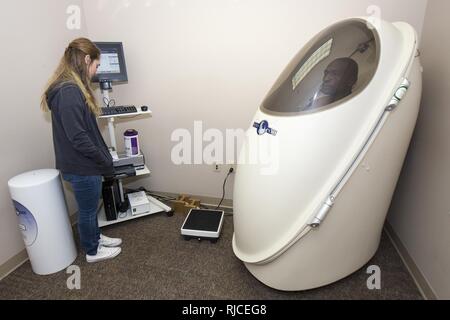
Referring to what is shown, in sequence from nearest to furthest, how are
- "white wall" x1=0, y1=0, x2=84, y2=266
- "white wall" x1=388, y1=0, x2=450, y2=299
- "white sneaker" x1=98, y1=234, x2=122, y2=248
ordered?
1. "white wall" x1=388, y1=0, x2=450, y2=299
2. "white wall" x1=0, y1=0, x2=84, y2=266
3. "white sneaker" x1=98, y1=234, x2=122, y2=248

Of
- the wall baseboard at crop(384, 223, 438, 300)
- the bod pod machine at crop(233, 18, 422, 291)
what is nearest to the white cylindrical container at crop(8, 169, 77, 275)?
the bod pod machine at crop(233, 18, 422, 291)

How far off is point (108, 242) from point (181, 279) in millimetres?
679

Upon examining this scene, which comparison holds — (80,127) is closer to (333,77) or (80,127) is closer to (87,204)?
(87,204)

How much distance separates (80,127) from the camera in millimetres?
1494

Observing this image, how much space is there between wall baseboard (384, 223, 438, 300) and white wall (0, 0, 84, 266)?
257 centimetres

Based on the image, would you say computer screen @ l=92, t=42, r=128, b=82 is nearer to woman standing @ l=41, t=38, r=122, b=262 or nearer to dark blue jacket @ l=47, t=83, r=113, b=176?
woman standing @ l=41, t=38, r=122, b=262

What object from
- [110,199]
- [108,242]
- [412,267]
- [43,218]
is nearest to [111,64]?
[110,199]

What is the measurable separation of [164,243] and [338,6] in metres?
2.09

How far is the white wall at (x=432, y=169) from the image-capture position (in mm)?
1433

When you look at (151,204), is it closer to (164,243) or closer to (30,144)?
(164,243)

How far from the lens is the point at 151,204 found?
8.27 ft

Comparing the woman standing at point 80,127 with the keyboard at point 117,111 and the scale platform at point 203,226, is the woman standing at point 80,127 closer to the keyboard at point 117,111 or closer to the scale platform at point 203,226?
the keyboard at point 117,111

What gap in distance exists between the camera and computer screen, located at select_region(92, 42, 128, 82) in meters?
2.17

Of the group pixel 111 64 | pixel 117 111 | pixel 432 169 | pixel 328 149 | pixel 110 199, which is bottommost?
pixel 110 199
